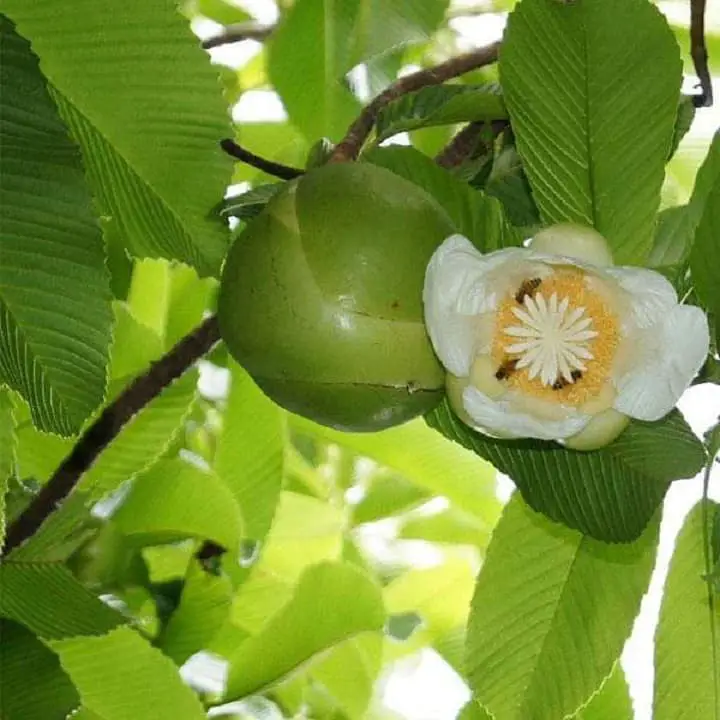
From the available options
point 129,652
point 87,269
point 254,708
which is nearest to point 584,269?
point 87,269

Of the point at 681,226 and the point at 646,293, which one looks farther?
the point at 681,226

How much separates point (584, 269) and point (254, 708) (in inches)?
22.0

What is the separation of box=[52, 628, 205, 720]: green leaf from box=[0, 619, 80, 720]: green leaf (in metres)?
0.09

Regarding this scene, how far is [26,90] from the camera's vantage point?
0.51 metres

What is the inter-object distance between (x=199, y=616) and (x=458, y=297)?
0.48 meters

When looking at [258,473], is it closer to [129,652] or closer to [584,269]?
A: [129,652]

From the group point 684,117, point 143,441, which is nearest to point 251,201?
point 684,117

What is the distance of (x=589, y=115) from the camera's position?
0.51m

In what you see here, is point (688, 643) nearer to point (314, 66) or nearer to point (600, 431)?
point (600, 431)

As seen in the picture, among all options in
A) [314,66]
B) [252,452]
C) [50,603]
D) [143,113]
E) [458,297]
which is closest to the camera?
[458,297]

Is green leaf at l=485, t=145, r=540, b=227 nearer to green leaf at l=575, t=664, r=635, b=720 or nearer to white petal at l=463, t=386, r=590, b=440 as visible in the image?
white petal at l=463, t=386, r=590, b=440

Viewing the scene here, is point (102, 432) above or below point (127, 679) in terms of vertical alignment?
above

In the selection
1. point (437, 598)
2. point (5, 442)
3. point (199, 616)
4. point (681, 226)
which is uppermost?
point (681, 226)

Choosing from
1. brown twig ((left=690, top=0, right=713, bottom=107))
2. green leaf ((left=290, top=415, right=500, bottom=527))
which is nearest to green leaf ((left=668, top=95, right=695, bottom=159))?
brown twig ((left=690, top=0, right=713, bottom=107))
